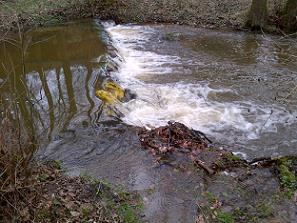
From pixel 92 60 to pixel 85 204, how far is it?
709 centimetres

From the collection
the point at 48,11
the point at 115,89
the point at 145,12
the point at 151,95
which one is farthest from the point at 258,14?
Result: the point at 48,11

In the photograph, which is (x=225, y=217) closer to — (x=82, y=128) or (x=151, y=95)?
(x=82, y=128)

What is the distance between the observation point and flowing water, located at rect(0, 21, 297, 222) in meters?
6.87

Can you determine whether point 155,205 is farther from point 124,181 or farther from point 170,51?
point 170,51

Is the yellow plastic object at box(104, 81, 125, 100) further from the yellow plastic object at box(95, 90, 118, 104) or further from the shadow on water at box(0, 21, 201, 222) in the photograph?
the shadow on water at box(0, 21, 201, 222)

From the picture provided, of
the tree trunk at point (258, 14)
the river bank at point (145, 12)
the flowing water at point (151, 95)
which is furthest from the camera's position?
the river bank at point (145, 12)

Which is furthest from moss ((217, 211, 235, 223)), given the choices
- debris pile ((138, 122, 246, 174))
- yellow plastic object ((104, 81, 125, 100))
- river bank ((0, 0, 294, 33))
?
river bank ((0, 0, 294, 33))

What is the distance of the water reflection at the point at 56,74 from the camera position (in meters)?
8.65

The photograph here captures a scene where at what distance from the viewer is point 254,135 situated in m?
8.61

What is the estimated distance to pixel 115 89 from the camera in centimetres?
1026

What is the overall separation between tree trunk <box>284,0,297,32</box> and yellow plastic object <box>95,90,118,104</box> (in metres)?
7.69

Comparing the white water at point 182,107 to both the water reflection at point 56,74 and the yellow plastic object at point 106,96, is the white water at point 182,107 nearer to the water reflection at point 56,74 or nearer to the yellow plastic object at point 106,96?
the yellow plastic object at point 106,96

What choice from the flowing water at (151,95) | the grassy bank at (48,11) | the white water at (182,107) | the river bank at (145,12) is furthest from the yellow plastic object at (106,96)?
the river bank at (145,12)

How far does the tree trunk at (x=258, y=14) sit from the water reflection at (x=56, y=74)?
542 centimetres
